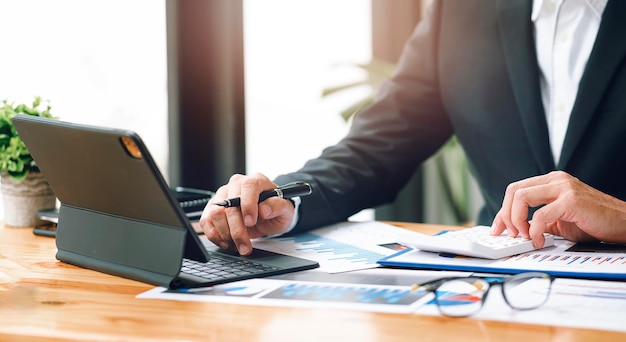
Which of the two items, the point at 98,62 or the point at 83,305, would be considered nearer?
the point at 83,305

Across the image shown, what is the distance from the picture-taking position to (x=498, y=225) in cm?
125

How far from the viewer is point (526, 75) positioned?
1.64 m

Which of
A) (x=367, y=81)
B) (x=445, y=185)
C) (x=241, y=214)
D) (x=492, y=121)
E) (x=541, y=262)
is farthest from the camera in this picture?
(x=445, y=185)

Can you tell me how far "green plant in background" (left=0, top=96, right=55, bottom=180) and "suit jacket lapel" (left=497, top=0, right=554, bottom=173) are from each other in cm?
101

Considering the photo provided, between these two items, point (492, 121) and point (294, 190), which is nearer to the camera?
point (294, 190)

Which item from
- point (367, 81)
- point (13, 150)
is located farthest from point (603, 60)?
point (367, 81)

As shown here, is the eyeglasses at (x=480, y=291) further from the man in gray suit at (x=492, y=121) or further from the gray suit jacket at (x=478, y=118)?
the gray suit jacket at (x=478, y=118)

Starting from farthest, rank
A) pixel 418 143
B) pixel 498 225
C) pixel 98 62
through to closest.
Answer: pixel 98 62 < pixel 418 143 < pixel 498 225

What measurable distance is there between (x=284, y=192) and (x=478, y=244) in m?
0.37

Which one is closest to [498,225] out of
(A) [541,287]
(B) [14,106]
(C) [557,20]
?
(A) [541,287]

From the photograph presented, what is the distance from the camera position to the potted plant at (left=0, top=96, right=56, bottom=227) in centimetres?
153

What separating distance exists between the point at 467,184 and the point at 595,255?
2389 millimetres

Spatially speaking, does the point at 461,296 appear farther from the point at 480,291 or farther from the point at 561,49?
the point at 561,49

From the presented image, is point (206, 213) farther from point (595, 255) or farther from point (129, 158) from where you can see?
point (595, 255)
